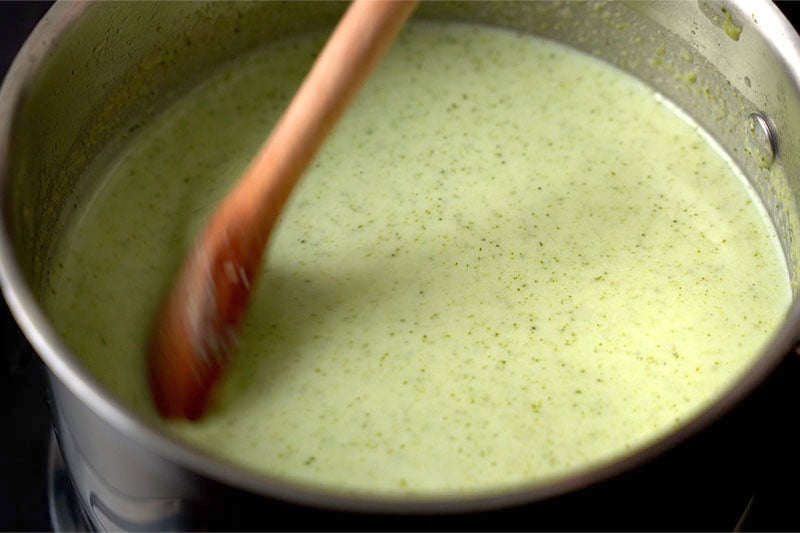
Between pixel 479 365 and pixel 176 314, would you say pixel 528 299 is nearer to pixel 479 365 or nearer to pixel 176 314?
pixel 479 365

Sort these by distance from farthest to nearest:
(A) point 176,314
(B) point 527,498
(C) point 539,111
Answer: (C) point 539,111, (A) point 176,314, (B) point 527,498

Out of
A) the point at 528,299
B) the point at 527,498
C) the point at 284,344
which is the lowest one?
the point at 284,344

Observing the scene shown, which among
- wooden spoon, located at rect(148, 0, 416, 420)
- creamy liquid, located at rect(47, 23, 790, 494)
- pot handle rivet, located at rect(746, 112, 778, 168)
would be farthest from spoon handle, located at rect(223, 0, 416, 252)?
pot handle rivet, located at rect(746, 112, 778, 168)

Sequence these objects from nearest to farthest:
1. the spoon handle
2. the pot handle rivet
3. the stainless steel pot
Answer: the stainless steel pot
the spoon handle
the pot handle rivet

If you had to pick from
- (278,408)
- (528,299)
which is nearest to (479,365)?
(528,299)

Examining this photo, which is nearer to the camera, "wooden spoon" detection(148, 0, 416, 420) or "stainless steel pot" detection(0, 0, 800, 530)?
"stainless steel pot" detection(0, 0, 800, 530)

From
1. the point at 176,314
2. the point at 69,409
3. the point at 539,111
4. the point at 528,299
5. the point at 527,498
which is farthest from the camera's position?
the point at 539,111

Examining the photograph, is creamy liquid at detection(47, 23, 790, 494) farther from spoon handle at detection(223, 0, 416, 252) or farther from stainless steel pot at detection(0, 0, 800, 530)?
spoon handle at detection(223, 0, 416, 252)
